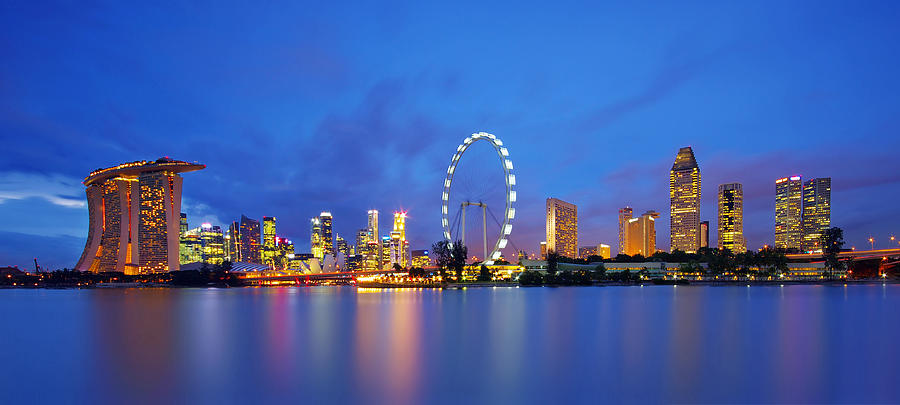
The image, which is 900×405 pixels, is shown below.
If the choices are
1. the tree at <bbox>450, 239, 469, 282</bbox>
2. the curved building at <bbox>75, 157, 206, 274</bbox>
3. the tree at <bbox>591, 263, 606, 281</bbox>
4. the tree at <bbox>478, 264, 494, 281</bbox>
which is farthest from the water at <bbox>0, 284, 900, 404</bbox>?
the curved building at <bbox>75, 157, 206, 274</bbox>

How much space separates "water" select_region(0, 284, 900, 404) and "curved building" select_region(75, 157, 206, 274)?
5731 inches

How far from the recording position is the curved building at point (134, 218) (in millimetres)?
172375

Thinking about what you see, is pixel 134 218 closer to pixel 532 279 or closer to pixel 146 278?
pixel 146 278

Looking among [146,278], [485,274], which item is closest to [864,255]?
[485,274]

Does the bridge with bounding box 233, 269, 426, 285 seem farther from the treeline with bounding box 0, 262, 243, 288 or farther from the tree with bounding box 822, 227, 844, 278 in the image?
the tree with bounding box 822, 227, 844, 278

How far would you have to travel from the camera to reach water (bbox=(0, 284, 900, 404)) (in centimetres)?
1680

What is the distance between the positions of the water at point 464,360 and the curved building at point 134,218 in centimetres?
14557

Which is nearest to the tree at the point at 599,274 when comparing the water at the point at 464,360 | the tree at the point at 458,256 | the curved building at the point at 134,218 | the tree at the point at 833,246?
the tree at the point at 458,256

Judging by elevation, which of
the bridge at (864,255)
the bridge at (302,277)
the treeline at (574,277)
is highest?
the bridge at (864,255)

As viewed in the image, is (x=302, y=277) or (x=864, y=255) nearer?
(x=864, y=255)

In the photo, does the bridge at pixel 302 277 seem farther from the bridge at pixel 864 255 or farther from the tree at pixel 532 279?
the bridge at pixel 864 255

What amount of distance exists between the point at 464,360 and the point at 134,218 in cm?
18288

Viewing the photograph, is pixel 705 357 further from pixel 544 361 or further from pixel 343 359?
pixel 343 359

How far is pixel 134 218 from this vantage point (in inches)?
6860
